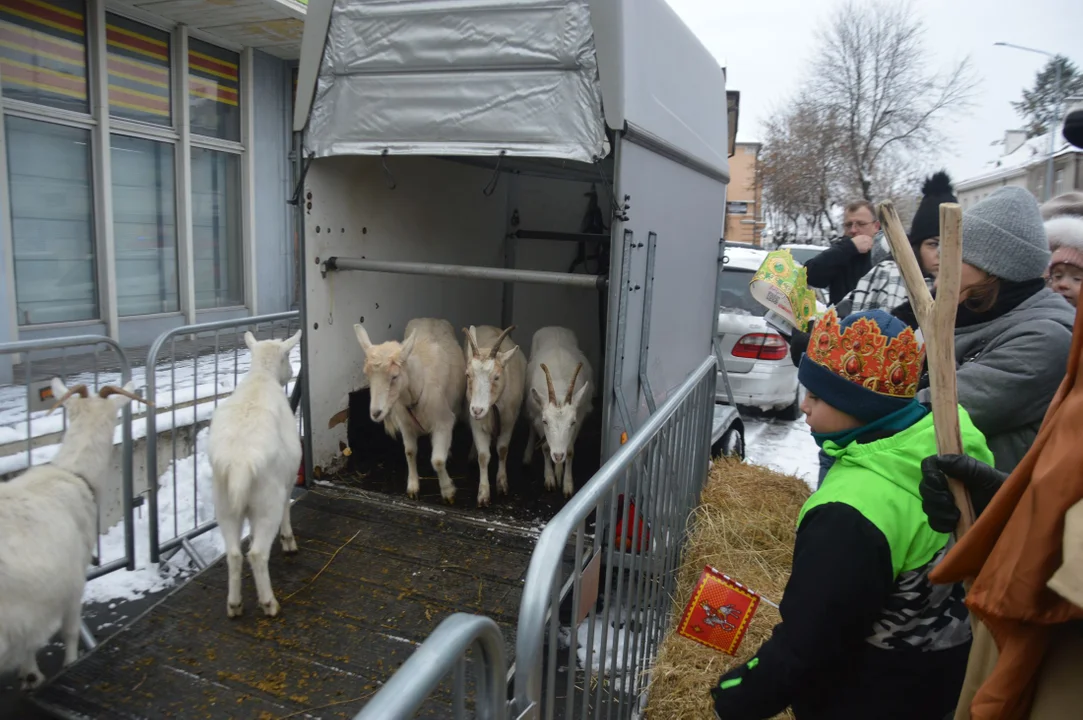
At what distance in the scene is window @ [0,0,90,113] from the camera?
786cm

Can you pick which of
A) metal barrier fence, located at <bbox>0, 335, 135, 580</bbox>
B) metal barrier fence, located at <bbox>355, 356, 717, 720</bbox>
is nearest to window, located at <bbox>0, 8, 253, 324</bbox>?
metal barrier fence, located at <bbox>0, 335, 135, 580</bbox>

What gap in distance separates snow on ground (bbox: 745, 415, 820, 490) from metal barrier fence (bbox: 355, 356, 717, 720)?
3.38 meters

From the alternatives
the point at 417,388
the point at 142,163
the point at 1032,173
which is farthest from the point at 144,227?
the point at 1032,173

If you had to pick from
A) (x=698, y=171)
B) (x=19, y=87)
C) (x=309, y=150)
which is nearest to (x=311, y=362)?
(x=309, y=150)

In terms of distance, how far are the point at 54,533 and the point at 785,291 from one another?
4.55 metres

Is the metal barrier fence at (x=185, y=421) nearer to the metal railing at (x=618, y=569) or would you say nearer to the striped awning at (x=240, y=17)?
the metal railing at (x=618, y=569)

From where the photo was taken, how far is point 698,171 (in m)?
6.04

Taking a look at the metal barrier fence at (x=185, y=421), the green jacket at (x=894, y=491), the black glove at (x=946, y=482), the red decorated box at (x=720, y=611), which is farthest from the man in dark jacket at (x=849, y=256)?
the metal barrier fence at (x=185, y=421)

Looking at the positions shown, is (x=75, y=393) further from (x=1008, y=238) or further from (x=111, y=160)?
(x=111, y=160)

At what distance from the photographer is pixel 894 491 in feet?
6.05

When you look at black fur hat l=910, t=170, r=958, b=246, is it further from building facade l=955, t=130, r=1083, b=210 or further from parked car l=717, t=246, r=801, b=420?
building facade l=955, t=130, r=1083, b=210

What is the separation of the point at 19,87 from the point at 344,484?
6.52 metres

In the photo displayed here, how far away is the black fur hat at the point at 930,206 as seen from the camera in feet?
13.9

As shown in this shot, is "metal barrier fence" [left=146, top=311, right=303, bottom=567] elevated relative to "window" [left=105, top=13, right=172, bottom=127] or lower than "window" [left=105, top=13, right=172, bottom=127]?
lower
